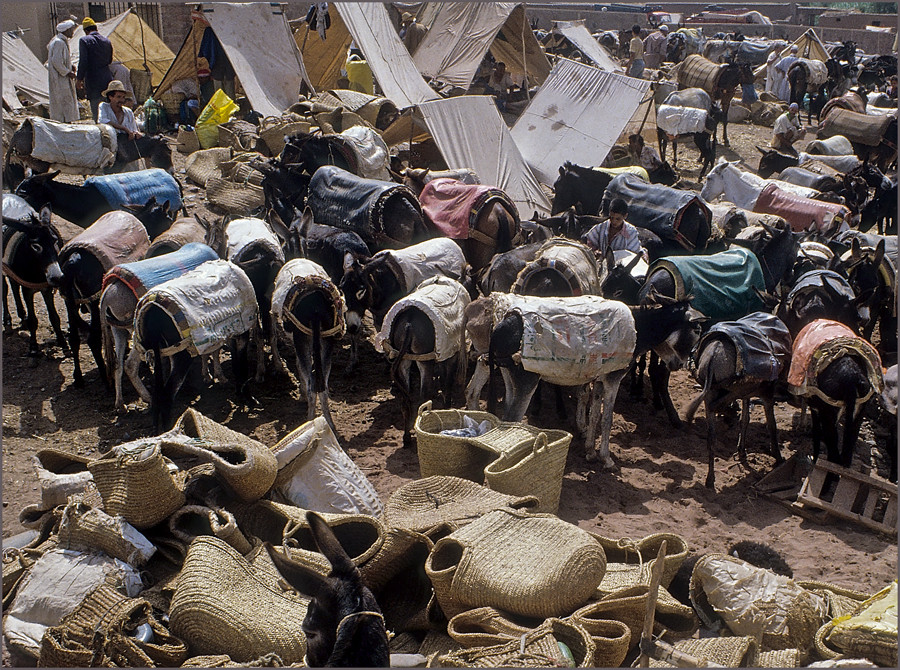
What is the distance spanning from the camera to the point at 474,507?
5.33 m

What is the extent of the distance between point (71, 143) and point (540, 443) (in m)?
8.43

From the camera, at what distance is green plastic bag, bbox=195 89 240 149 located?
1562 centimetres

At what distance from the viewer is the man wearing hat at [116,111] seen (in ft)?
40.8

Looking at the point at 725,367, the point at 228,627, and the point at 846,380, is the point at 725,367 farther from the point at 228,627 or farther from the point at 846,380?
the point at 228,627

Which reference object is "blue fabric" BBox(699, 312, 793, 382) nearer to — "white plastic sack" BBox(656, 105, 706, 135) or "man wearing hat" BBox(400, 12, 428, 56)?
"white plastic sack" BBox(656, 105, 706, 135)

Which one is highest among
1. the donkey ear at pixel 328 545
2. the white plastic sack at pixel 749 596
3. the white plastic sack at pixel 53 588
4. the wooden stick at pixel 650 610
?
the donkey ear at pixel 328 545

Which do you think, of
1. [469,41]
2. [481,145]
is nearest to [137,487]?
[481,145]

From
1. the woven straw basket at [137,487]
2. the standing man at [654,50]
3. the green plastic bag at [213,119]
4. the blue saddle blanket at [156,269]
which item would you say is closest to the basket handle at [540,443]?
the woven straw basket at [137,487]

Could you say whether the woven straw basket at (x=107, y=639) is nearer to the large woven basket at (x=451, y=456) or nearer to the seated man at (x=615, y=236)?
the large woven basket at (x=451, y=456)

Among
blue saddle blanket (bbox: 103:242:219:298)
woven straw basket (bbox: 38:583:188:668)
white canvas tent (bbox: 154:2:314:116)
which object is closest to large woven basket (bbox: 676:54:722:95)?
white canvas tent (bbox: 154:2:314:116)

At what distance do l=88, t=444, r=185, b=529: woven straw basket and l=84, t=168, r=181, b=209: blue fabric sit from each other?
224 inches

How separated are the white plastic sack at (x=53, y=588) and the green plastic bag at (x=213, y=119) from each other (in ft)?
39.3

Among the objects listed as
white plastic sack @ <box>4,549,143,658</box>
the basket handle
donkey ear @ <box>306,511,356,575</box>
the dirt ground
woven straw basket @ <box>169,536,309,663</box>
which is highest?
donkey ear @ <box>306,511,356,575</box>

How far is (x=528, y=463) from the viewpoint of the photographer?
5.86 meters
